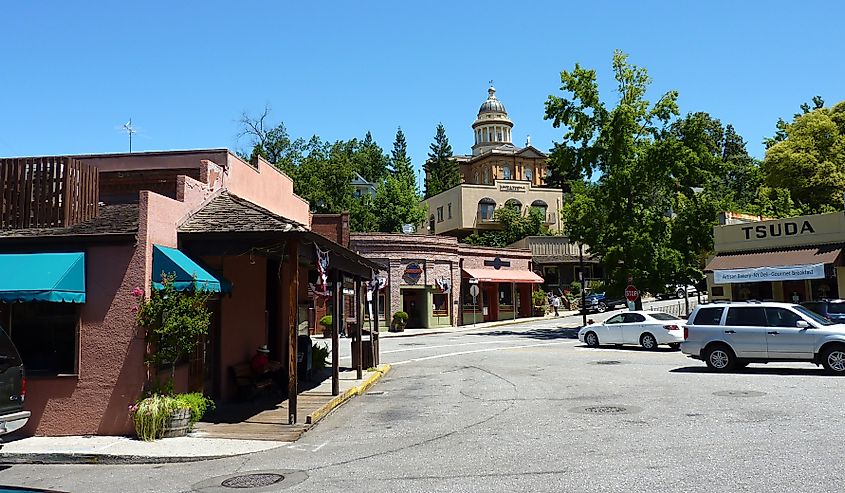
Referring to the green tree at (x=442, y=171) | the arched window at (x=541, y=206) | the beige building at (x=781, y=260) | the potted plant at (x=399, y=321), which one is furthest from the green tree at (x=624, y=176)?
the green tree at (x=442, y=171)

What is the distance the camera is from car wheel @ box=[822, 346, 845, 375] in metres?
16.0

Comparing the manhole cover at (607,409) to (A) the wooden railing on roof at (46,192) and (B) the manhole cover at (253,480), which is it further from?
(A) the wooden railing on roof at (46,192)

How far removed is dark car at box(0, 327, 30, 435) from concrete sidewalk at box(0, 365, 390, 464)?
76 cm

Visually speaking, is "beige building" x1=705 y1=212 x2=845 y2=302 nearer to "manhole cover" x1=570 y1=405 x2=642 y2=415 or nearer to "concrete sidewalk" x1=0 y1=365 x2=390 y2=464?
"manhole cover" x1=570 y1=405 x2=642 y2=415

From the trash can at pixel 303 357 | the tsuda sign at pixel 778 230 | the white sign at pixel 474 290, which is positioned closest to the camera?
the trash can at pixel 303 357

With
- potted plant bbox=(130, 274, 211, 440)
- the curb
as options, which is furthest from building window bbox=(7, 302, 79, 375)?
the curb

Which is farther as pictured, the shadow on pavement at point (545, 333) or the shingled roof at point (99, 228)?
the shadow on pavement at point (545, 333)

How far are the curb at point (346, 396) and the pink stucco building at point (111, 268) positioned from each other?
3.82 ft

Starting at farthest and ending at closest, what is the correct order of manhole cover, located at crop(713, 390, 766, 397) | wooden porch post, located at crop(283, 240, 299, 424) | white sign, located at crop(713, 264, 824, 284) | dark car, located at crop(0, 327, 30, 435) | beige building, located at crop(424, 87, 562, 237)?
beige building, located at crop(424, 87, 562, 237)
white sign, located at crop(713, 264, 824, 284)
manhole cover, located at crop(713, 390, 766, 397)
wooden porch post, located at crop(283, 240, 299, 424)
dark car, located at crop(0, 327, 30, 435)

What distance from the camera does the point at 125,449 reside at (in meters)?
10.1

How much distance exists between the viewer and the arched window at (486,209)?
70188 mm

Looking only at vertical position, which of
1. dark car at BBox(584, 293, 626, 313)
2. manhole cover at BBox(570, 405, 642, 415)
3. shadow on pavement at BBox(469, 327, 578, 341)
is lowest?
manhole cover at BBox(570, 405, 642, 415)

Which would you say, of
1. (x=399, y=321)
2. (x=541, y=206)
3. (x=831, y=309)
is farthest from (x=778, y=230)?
(x=541, y=206)

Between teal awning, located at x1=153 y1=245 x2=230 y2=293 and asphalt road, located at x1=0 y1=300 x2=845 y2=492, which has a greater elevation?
teal awning, located at x1=153 y1=245 x2=230 y2=293
